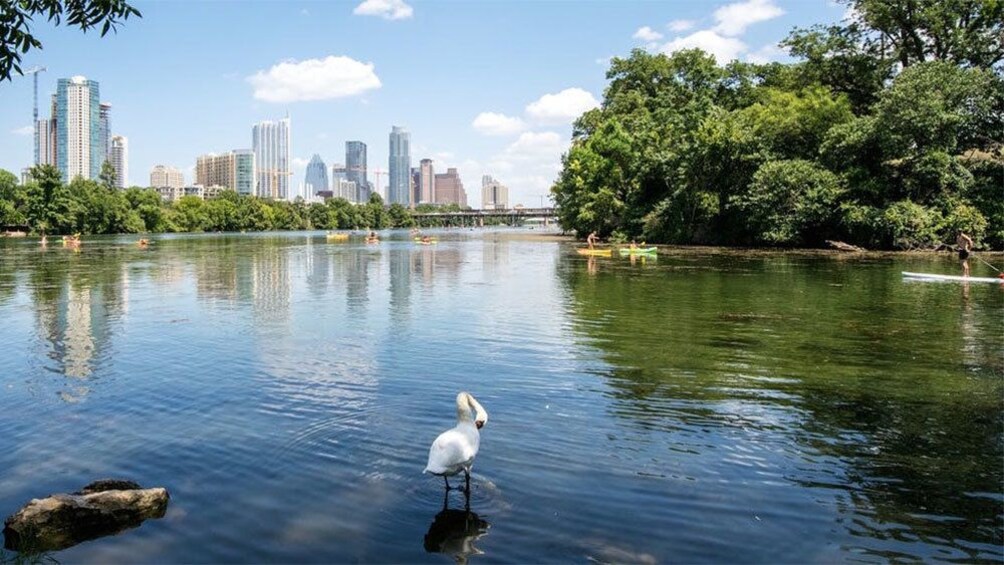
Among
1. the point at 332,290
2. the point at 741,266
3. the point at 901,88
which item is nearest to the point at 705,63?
the point at 901,88

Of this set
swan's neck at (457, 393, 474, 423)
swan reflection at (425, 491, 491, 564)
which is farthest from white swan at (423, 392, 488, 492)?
swan reflection at (425, 491, 491, 564)

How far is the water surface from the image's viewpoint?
21.8ft

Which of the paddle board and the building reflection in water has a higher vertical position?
the paddle board

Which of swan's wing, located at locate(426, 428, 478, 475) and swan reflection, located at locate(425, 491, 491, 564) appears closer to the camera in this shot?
swan reflection, located at locate(425, 491, 491, 564)

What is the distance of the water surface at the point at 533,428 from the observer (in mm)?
6633

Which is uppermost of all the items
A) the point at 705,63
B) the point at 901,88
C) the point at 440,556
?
the point at 705,63

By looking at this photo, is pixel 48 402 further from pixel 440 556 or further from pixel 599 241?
pixel 599 241

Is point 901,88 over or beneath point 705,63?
beneath

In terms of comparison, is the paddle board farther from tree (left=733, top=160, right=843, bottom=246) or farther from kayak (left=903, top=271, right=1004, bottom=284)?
kayak (left=903, top=271, right=1004, bottom=284)

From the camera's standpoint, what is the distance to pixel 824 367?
1375 cm

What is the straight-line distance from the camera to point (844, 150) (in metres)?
56.1

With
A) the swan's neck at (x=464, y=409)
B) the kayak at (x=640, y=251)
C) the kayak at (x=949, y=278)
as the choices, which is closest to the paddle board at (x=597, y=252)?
the kayak at (x=640, y=251)

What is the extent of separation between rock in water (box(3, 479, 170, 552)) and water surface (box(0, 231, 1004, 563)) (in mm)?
195

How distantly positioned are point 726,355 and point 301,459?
9.61 metres
